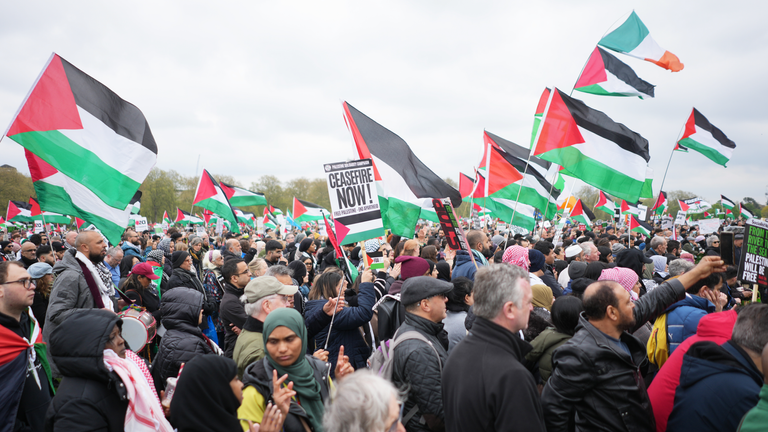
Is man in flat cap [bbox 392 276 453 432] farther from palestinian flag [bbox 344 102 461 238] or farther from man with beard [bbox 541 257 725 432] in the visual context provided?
palestinian flag [bbox 344 102 461 238]

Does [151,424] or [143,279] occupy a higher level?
[143,279]

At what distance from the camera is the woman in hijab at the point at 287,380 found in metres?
2.50

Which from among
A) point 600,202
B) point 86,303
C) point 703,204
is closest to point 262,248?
point 86,303

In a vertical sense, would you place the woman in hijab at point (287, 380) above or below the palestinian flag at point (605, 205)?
below

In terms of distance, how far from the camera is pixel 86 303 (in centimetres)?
411

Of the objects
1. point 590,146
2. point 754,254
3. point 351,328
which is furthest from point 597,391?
point 590,146

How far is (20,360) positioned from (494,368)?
345cm

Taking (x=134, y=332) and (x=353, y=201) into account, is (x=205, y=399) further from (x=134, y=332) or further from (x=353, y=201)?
(x=353, y=201)

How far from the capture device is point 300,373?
270 cm

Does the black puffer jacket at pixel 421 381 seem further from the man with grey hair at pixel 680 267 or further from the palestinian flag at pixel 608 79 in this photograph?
the palestinian flag at pixel 608 79

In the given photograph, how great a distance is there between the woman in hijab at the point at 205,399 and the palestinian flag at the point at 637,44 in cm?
799

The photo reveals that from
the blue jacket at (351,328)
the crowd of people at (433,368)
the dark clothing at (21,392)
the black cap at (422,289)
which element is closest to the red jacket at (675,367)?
the crowd of people at (433,368)

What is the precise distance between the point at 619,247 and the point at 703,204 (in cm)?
2208

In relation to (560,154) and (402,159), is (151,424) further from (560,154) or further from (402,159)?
(560,154)
